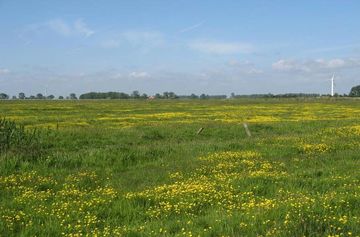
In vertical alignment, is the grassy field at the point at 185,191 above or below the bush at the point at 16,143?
below

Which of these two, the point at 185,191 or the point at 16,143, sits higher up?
the point at 16,143

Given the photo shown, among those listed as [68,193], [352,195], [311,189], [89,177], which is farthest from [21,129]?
[352,195]

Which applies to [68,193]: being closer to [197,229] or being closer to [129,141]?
[197,229]

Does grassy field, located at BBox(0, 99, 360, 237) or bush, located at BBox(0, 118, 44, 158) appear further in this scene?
bush, located at BBox(0, 118, 44, 158)

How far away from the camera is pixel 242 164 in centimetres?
1591

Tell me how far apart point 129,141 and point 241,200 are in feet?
56.6

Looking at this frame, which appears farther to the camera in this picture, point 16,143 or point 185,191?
point 16,143

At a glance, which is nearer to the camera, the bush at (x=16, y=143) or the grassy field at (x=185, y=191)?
the grassy field at (x=185, y=191)


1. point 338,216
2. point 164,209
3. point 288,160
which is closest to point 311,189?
point 338,216

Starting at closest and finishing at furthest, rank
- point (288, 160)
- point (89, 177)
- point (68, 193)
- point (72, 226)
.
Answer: point (72, 226) < point (68, 193) < point (89, 177) < point (288, 160)

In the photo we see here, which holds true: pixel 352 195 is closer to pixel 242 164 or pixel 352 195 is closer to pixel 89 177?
pixel 242 164

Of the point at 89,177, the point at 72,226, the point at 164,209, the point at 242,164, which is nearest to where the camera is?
the point at 72,226

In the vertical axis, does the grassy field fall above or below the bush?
below

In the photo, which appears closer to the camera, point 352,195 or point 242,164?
point 352,195
